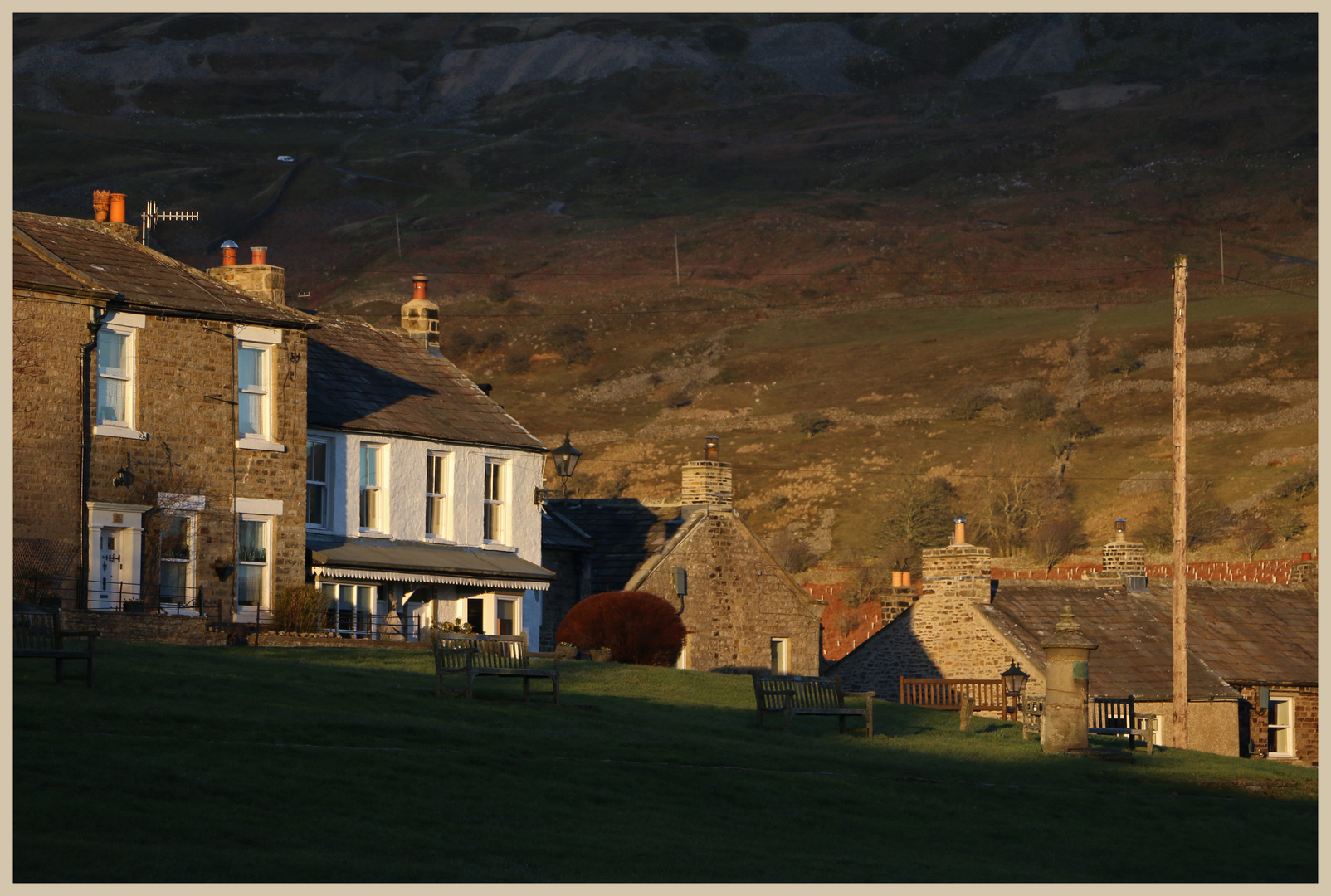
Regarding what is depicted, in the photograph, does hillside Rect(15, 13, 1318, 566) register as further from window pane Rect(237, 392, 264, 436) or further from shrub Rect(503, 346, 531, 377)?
window pane Rect(237, 392, 264, 436)

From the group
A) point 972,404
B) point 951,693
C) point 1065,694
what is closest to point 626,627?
point 951,693

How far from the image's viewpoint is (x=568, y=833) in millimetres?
18500

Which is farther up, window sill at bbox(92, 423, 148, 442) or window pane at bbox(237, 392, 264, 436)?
window pane at bbox(237, 392, 264, 436)

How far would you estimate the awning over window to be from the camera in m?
37.4

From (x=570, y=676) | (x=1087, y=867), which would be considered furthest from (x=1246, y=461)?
(x=1087, y=867)

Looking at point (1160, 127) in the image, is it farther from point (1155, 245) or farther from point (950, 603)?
point (950, 603)

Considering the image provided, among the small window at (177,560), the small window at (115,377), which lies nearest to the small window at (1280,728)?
the small window at (177,560)

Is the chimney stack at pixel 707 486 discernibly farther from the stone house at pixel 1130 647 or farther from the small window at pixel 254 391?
the small window at pixel 254 391

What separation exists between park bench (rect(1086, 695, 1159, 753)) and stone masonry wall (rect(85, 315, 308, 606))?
50.1ft

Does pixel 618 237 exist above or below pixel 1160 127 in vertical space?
below

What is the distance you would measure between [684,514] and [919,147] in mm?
127675

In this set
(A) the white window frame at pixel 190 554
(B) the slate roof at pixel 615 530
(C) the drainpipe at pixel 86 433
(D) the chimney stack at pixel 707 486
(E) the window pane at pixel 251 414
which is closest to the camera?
(C) the drainpipe at pixel 86 433

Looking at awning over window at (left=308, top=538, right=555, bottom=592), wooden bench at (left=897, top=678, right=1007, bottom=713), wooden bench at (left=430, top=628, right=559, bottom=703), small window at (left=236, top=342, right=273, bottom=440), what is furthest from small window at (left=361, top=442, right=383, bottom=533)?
wooden bench at (left=897, top=678, right=1007, bottom=713)

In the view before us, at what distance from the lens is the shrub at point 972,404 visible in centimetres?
10112
